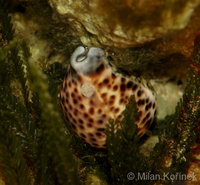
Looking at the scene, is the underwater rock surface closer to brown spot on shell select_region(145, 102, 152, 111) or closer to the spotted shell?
the spotted shell

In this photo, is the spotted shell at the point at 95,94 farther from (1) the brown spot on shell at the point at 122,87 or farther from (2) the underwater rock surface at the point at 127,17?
(2) the underwater rock surface at the point at 127,17

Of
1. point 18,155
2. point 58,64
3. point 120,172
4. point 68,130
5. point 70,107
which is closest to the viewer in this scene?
point 18,155

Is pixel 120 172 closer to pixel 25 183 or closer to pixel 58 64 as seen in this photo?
pixel 25 183

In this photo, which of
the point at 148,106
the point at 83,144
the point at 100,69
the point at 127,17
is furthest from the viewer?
the point at 83,144

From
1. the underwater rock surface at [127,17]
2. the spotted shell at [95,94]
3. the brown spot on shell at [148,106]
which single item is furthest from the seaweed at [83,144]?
the underwater rock surface at [127,17]

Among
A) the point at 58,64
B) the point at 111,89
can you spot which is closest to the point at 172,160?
the point at 111,89

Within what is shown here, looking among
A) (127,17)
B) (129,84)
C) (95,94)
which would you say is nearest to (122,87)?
(129,84)

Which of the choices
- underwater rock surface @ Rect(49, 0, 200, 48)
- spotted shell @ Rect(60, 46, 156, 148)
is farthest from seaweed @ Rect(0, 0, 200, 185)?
underwater rock surface @ Rect(49, 0, 200, 48)

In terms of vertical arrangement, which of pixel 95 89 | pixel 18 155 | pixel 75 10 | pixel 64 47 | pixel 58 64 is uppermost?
pixel 75 10

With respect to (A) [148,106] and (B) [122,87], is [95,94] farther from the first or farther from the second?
(A) [148,106]
